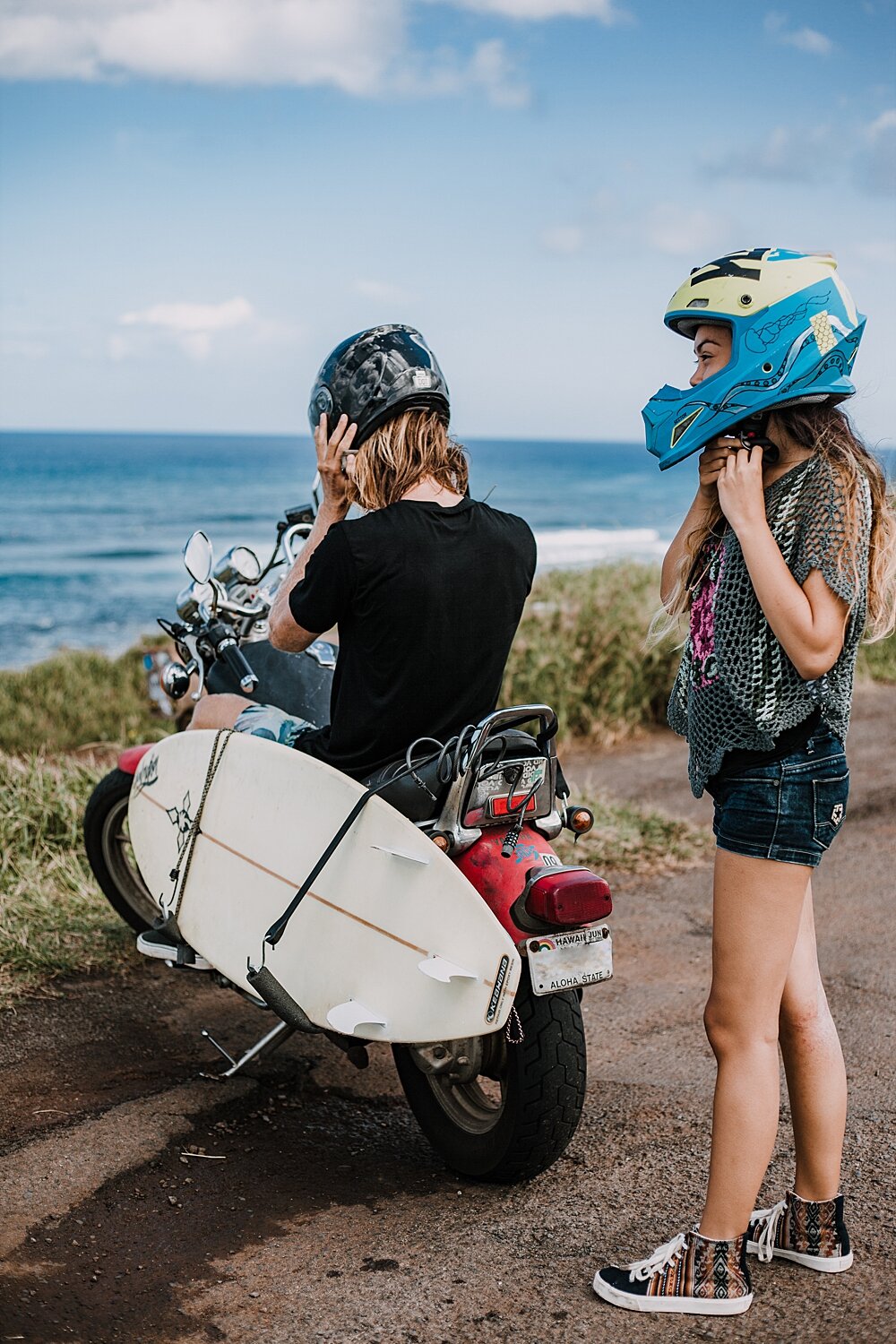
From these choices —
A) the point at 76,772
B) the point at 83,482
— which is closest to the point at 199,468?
the point at 83,482

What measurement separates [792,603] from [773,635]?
14cm

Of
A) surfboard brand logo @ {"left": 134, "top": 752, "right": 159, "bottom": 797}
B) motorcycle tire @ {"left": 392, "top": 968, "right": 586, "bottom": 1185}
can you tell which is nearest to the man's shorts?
surfboard brand logo @ {"left": 134, "top": 752, "right": 159, "bottom": 797}

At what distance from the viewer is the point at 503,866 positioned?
2885 mm

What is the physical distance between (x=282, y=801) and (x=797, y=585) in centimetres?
146

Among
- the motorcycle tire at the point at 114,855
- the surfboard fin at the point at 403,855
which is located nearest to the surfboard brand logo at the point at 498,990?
the surfboard fin at the point at 403,855

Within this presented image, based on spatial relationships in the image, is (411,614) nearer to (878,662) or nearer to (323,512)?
(323,512)

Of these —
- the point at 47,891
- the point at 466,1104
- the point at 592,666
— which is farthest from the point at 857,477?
the point at 592,666

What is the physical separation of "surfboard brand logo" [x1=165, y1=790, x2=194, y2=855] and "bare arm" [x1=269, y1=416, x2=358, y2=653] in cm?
68

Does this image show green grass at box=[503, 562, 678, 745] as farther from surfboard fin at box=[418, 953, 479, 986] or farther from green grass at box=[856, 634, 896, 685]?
surfboard fin at box=[418, 953, 479, 986]

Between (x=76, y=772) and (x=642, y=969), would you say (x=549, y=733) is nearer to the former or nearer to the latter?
(x=642, y=969)

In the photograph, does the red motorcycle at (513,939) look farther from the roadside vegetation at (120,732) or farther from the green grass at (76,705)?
the green grass at (76,705)

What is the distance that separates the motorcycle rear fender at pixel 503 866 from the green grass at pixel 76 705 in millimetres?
4365

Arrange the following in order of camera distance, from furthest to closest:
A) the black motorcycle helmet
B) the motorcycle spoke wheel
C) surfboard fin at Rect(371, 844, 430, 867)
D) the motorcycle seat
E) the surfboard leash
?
1. the surfboard leash
2. the black motorcycle helmet
3. the motorcycle spoke wheel
4. the motorcycle seat
5. surfboard fin at Rect(371, 844, 430, 867)

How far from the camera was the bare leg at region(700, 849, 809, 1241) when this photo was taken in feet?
7.92
